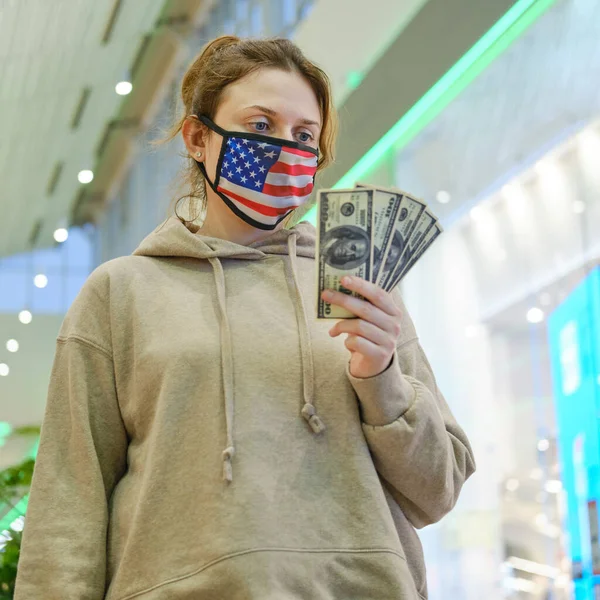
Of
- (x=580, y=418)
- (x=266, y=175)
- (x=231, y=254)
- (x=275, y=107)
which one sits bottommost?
(x=580, y=418)

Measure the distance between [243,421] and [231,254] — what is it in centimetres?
38

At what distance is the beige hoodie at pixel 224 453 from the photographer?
66.2 inches

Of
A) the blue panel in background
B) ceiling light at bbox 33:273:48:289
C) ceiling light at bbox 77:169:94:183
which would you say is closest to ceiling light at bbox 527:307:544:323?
the blue panel in background

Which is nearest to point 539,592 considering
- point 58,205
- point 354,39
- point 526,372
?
point 526,372

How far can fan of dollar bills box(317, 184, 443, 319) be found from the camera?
168 centimetres

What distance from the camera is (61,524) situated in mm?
1794

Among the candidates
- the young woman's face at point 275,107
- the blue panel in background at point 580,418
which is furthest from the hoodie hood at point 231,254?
the blue panel in background at point 580,418

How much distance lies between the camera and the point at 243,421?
174 centimetres

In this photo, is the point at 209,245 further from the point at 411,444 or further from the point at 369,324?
the point at 411,444

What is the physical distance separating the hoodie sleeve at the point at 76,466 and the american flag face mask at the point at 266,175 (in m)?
0.32

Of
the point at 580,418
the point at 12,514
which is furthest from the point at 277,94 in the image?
the point at 12,514

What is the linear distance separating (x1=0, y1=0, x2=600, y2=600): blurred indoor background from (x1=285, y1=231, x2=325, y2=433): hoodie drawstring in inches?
32.3

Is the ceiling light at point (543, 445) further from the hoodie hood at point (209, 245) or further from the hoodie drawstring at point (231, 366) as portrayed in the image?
the hoodie drawstring at point (231, 366)

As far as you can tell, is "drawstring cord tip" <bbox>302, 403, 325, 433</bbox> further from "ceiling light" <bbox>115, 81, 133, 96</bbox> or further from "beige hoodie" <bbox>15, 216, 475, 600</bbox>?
"ceiling light" <bbox>115, 81, 133, 96</bbox>
